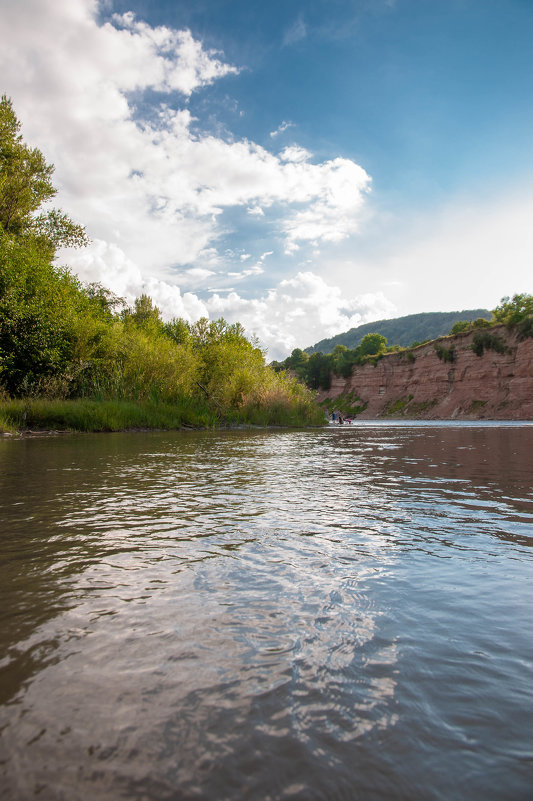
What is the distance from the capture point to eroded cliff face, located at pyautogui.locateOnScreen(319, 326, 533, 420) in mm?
57719

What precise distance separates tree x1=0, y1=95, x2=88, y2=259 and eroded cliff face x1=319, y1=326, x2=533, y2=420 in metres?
51.3

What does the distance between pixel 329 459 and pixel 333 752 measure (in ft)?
30.3

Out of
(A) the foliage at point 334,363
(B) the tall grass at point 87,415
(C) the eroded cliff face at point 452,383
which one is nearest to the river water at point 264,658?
(B) the tall grass at point 87,415

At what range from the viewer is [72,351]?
25906mm

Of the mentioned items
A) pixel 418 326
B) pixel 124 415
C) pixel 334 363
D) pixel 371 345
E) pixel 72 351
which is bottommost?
pixel 124 415

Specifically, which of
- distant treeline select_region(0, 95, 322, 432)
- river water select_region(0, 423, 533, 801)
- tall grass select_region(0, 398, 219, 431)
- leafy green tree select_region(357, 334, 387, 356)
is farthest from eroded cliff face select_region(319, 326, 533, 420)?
river water select_region(0, 423, 533, 801)

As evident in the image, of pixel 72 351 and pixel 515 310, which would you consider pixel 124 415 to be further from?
pixel 515 310

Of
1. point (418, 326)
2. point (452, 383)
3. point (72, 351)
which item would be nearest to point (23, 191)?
point (72, 351)

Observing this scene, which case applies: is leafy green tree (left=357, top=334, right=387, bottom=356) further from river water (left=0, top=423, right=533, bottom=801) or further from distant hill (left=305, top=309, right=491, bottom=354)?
river water (left=0, top=423, right=533, bottom=801)

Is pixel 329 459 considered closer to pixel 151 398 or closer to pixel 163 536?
pixel 163 536

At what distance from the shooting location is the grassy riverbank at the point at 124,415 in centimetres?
1856

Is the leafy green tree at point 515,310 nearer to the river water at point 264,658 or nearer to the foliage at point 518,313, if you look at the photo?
the foliage at point 518,313

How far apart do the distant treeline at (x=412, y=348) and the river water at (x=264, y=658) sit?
4077cm

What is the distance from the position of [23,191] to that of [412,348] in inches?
2627
